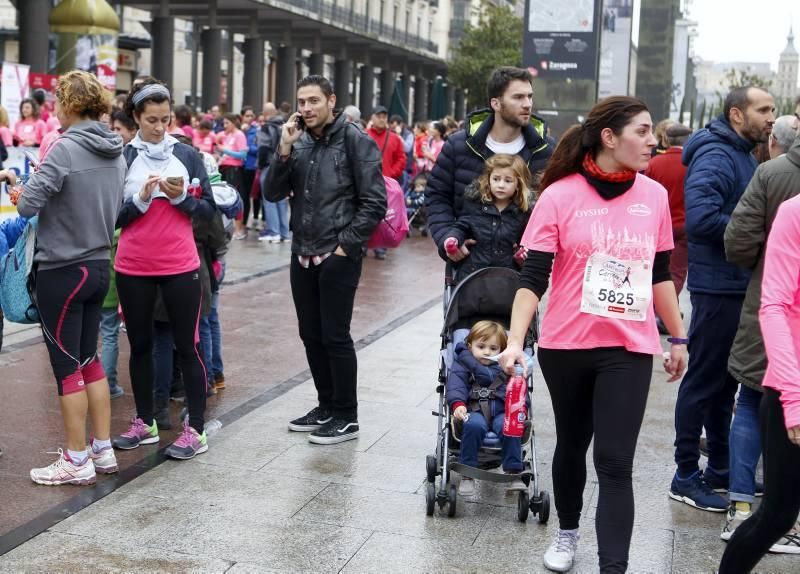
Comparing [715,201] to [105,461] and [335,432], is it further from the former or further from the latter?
[105,461]

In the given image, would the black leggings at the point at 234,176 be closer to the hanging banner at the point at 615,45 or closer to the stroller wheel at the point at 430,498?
the hanging banner at the point at 615,45

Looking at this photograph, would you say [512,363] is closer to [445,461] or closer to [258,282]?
[445,461]

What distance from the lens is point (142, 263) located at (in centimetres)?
614

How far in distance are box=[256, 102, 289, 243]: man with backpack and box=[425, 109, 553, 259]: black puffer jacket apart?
9676mm

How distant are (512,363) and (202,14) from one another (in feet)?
143

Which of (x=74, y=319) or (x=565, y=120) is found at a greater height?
(x=565, y=120)

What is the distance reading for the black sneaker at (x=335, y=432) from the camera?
21.5 feet

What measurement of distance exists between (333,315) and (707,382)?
2147 mm

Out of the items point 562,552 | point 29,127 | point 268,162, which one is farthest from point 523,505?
point 29,127

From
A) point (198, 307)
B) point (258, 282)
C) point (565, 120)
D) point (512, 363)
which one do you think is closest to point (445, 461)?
point (512, 363)

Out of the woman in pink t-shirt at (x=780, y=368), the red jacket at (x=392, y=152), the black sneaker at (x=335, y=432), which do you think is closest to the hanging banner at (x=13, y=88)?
the red jacket at (x=392, y=152)

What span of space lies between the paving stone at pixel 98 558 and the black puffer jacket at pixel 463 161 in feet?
7.77

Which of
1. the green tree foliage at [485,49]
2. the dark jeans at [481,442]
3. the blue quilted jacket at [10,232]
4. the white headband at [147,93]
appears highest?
the green tree foliage at [485,49]

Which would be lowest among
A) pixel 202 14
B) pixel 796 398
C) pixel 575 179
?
pixel 796 398
